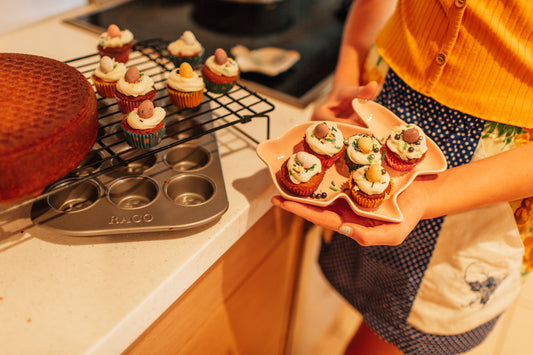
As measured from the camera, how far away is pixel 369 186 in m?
0.63

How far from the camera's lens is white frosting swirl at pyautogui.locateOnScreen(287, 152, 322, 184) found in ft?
2.11

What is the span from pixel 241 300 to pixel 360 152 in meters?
0.44

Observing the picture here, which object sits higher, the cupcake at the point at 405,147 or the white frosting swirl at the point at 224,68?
the white frosting swirl at the point at 224,68

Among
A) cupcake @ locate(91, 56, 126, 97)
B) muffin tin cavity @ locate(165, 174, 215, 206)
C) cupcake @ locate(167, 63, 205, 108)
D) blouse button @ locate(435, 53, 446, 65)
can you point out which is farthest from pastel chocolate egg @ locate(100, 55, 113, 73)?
blouse button @ locate(435, 53, 446, 65)

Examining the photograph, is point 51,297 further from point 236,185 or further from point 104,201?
point 236,185

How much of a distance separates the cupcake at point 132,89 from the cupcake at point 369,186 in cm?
39

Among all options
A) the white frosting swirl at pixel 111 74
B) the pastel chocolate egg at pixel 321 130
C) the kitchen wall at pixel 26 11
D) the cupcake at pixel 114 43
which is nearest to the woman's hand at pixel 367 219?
the pastel chocolate egg at pixel 321 130

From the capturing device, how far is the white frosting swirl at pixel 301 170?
0.64 metres

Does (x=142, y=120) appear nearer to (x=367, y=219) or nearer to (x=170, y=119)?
(x=170, y=119)

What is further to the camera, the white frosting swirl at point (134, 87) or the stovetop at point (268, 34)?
the stovetop at point (268, 34)

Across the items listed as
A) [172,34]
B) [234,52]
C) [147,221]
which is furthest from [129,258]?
[172,34]

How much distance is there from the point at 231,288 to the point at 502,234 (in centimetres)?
55

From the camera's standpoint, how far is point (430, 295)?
0.87 m

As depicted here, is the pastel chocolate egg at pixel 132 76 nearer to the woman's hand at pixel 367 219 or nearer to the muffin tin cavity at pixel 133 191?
the muffin tin cavity at pixel 133 191
